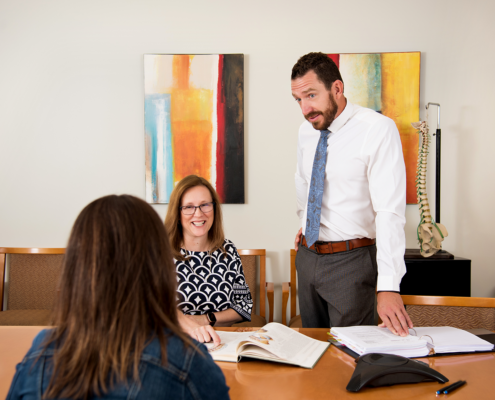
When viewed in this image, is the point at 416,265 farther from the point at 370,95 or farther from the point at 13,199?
the point at 13,199

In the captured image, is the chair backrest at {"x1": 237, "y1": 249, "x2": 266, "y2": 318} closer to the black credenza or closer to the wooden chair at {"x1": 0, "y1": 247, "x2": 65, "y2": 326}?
the black credenza

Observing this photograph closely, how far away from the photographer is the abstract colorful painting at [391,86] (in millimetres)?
2822

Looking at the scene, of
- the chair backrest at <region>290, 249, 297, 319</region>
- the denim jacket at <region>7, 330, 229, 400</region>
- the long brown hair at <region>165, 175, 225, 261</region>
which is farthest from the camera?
the chair backrest at <region>290, 249, 297, 319</region>

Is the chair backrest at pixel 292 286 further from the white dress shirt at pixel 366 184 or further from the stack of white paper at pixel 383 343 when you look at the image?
the stack of white paper at pixel 383 343

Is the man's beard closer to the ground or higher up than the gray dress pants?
higher up

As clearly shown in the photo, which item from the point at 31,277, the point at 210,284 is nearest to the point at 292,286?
the point at 210,284

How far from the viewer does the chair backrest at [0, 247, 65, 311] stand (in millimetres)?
2934

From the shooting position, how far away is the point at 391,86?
283 cm

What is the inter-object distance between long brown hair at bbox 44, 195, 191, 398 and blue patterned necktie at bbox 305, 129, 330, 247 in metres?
1.11

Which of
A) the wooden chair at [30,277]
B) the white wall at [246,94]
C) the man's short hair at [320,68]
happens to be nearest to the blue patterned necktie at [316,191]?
the man's short hair at [320,68]

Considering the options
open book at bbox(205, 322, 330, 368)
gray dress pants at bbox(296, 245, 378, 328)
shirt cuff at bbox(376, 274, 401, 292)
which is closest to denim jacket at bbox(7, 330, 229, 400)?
open book at bbox(205, 322, 330, 368)

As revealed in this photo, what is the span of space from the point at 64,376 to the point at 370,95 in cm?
273

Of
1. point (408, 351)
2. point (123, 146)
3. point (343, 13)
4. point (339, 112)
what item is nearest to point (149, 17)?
point (123, 146)

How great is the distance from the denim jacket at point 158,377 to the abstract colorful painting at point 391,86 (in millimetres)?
2539
